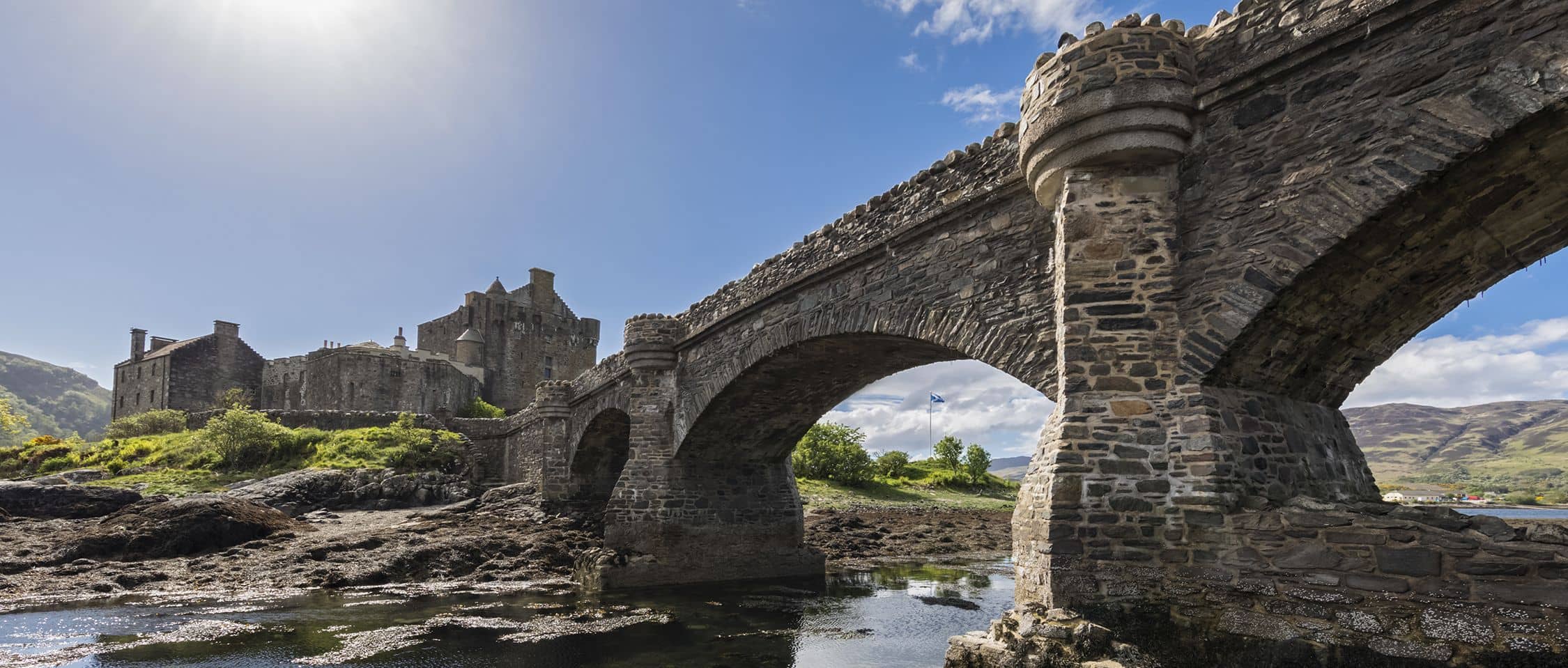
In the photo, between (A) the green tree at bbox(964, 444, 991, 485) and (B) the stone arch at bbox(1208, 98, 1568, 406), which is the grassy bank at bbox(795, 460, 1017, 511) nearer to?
(A) the green tree at bbox(964, 444, 991, 485)

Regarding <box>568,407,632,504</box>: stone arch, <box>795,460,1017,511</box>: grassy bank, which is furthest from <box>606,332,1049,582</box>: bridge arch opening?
<box>795,460,1017,511</box>: grassy bank

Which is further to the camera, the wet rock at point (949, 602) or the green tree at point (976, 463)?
the green tree at point (976, 463)

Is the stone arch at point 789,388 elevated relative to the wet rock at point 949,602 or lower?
elevated

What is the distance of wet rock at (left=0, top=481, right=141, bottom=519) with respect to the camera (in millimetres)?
20172

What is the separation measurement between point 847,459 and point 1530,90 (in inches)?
1384

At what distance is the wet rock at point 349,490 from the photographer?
995 inches

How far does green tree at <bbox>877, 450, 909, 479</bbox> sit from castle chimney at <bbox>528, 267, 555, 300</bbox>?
2595 centimetres

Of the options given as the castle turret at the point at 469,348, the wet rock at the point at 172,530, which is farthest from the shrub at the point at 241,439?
the castle turret at the point at 469,348

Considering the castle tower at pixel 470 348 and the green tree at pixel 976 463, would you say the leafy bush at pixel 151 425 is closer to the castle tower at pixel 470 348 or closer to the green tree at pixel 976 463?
the castle tower at pixel 470 348

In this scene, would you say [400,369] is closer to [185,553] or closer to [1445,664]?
[185,553]

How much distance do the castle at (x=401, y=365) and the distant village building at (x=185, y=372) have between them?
0.18ft

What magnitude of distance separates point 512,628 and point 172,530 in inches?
412

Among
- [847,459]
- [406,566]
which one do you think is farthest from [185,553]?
[847,459]

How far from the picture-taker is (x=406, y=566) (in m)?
16.2
